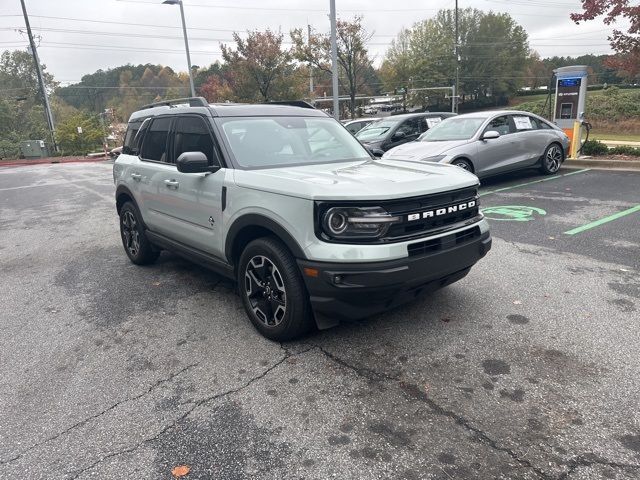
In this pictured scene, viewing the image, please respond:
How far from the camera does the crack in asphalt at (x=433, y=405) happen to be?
2.33m

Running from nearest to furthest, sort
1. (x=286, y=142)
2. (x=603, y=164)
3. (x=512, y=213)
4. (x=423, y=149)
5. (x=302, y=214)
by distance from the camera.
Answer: (x=302, y=214) → (x=286, y=142) → (x=512, y=213) → (x=423, y=149) → (x=603, y=164)

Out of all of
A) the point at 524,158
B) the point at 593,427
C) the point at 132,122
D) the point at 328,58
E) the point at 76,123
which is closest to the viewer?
the point at 593,427

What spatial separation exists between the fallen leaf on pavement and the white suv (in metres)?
1.26

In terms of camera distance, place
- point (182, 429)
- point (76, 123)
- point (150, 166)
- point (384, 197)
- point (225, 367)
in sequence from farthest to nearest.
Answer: point (76, 123), point (150, 166), point (225, 367), point (384, 197), point (182, 429)

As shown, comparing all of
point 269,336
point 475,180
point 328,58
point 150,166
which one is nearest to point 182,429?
point 269,336

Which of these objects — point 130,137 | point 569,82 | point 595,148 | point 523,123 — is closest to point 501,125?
point 523,123

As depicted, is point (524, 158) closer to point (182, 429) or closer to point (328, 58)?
point (182, 429)

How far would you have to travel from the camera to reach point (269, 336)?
3.66 meters

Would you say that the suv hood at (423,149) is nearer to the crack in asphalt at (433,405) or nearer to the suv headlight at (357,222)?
the suv headlight at (357,222)

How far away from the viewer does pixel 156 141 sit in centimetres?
514

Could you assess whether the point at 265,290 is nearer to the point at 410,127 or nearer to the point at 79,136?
the point at 410,127

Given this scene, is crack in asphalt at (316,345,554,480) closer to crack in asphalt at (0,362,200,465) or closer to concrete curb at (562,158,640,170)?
crack in asphalt at (0,362,200,465)

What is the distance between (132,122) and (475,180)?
14.3ft

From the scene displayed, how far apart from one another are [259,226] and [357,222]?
88 cm
